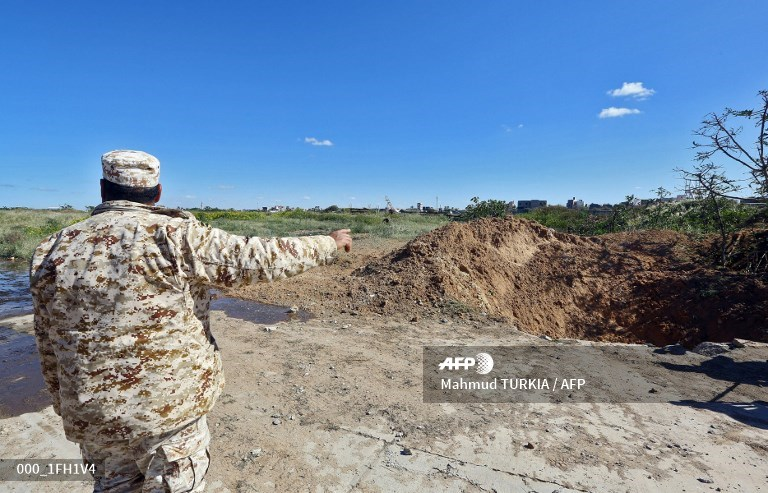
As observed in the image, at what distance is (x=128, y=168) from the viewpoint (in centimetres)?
166

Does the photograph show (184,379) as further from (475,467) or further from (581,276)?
(581,276)

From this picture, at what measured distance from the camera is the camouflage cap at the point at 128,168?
1641mm

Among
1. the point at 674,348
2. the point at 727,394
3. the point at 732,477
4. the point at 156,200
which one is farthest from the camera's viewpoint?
the point at 674,348

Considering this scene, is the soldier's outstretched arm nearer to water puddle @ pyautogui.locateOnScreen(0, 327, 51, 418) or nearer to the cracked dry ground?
the cracked dry ground

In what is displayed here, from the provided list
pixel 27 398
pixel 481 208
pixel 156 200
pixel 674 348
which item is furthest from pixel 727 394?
pixel 481 208

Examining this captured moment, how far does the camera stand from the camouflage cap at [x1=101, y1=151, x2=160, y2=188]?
164 cm

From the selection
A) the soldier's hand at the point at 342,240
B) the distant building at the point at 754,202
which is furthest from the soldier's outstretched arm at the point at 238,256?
the distant building at the point at 754,202

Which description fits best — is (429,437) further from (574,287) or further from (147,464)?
(574,287)

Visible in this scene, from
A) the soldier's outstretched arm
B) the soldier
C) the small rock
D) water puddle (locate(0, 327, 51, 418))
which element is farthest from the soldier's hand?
the small rock

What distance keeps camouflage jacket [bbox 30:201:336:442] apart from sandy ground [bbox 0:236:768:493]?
148 cm

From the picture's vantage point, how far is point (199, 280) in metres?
1.62

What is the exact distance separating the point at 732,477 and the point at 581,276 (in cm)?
584

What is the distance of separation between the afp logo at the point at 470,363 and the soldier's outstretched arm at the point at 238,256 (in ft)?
11.2

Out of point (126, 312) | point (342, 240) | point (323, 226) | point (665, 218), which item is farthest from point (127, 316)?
point (323, 226)
